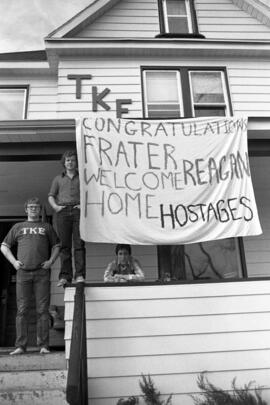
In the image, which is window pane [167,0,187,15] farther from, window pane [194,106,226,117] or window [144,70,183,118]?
window pane [194,106,226,117]

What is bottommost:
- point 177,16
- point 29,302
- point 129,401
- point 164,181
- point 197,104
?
point 129,401

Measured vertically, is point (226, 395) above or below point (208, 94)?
below

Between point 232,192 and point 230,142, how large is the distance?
0.69 meters

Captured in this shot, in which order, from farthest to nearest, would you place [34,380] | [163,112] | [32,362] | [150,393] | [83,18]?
[83,18]
[163,112]
[150,393]
[32,362]
[34,380]

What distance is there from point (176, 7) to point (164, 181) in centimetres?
538

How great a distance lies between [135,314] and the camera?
4.47 meters

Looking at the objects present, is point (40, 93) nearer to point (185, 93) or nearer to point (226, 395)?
point (185, 93)

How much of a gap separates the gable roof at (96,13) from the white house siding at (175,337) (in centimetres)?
544

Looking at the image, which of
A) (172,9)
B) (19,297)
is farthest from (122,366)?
(172,9)

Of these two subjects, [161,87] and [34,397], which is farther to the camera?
[161,87]

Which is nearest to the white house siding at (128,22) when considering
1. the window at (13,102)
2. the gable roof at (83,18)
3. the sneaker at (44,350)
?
the gable roof at (83,18)

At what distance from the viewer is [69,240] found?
14.8ft

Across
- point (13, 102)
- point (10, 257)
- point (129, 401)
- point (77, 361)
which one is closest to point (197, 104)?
point (13, 102)

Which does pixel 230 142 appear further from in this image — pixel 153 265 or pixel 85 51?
pixel 85 51
